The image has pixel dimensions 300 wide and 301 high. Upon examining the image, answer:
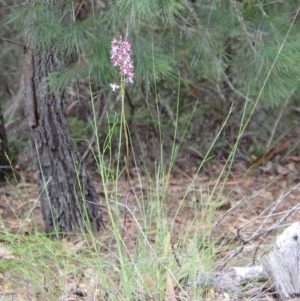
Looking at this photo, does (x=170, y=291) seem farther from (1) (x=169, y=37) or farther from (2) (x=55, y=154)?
(2) (x=55, y=154)

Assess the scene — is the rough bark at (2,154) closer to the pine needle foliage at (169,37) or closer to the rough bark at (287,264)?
the pine needle foliage at (169,37)

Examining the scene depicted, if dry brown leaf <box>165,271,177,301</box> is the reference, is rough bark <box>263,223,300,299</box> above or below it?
above

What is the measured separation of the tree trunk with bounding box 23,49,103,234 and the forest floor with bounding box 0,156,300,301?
0.18 meters

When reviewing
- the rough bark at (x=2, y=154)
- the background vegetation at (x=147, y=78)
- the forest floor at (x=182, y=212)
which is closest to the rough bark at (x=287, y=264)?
the forest floor at (x=182, y=212)

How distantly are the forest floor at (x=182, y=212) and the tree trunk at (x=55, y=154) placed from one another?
A: 176mm

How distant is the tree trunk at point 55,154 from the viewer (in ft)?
16.7

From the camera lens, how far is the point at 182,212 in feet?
19.6

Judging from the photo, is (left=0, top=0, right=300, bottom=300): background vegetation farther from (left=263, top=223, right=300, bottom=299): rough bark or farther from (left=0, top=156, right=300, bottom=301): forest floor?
(left=263, top=223, right=300, bottom=299): rough bark

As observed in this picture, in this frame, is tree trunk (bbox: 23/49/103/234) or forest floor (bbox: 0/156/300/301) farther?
tree trunk (bbox: 23/49/103/234)

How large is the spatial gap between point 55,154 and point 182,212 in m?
1.32

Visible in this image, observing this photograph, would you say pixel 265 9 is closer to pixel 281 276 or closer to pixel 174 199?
pixel 281 276

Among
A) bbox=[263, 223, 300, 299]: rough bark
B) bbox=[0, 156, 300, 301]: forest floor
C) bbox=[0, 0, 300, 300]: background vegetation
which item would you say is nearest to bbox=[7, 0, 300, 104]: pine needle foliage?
bbox=[0, 0, 300, 300]: background vegetation

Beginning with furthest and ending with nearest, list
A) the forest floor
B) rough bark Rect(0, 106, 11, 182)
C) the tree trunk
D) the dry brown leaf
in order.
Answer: rough bark Rect(0, 106, 11, 182) < the tree trunk < the forest floor < the dry brown leaf

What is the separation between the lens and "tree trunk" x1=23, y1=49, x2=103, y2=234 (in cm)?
509
